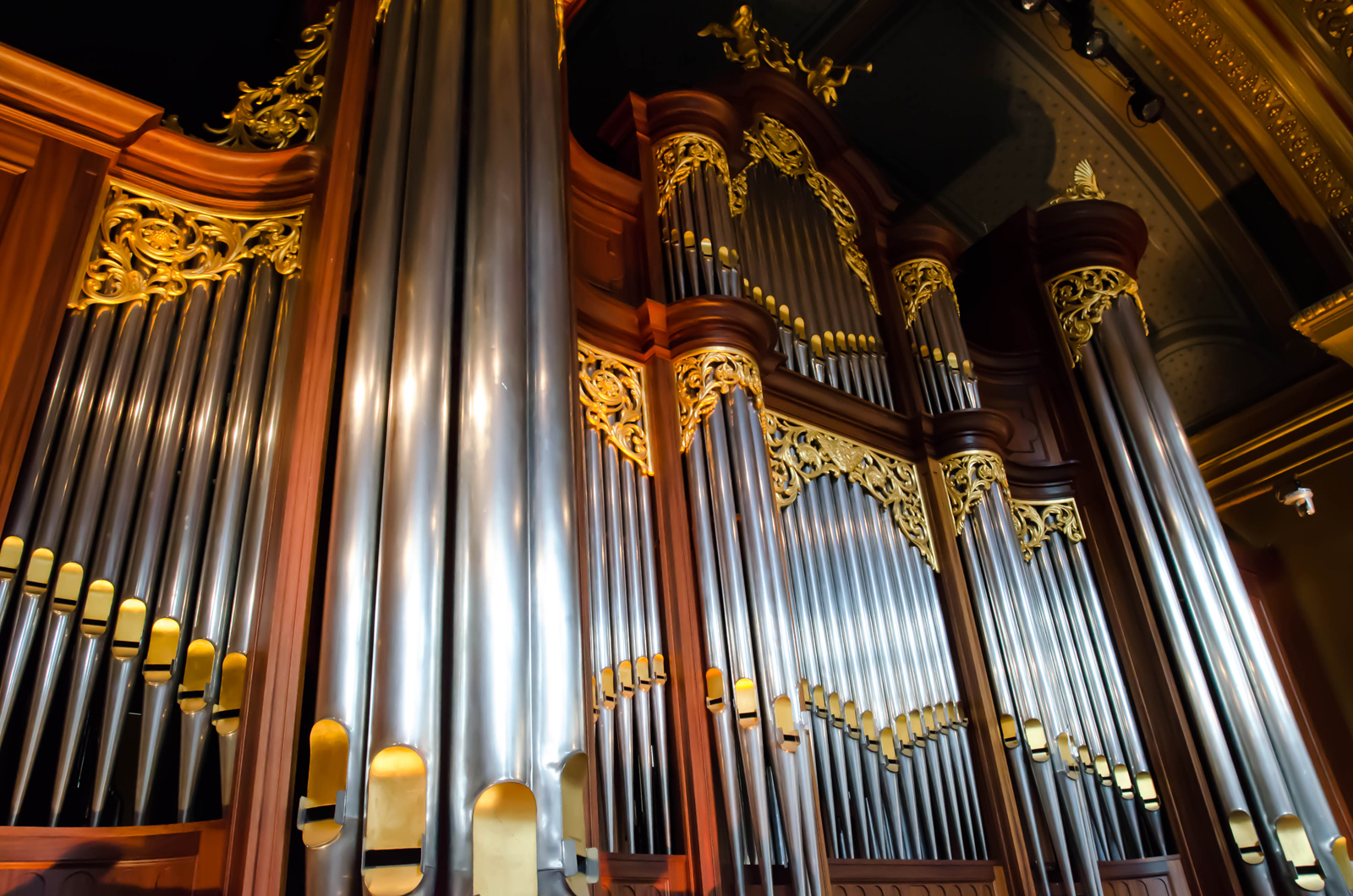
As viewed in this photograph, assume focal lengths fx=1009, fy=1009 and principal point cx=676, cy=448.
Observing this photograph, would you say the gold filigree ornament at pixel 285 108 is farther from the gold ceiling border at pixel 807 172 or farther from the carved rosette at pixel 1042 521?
the carved rosette at pixel 1042 521

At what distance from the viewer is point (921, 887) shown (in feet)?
12.3

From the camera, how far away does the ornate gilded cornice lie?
5820 millimetres

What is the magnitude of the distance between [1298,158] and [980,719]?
4.77 m

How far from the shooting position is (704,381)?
411cm

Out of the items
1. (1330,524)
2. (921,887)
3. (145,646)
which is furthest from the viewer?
(1330,524)

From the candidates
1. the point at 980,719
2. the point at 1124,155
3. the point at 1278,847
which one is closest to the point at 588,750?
the point at 980,719

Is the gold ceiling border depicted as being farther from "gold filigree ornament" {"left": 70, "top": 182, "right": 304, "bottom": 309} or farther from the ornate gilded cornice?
"gold filigree ornament" {"left": 70, "top": 182, "right": 304, "bottom": 309}

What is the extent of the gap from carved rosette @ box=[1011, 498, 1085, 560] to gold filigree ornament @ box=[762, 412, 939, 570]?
0.69 metres

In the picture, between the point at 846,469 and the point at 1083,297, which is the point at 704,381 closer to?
Answer: the point at 846,469

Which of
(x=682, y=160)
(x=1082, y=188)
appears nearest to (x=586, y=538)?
(x=682, y=160)

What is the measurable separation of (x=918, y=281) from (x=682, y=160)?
1.74 metres

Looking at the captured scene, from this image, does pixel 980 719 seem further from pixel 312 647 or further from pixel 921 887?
pixel 312 647

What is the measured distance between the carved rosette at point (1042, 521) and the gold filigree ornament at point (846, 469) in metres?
0.69

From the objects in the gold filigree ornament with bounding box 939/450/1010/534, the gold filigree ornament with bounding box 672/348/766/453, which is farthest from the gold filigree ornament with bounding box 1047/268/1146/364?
the gold filigree ornament with bounding box 672/348/766/453
